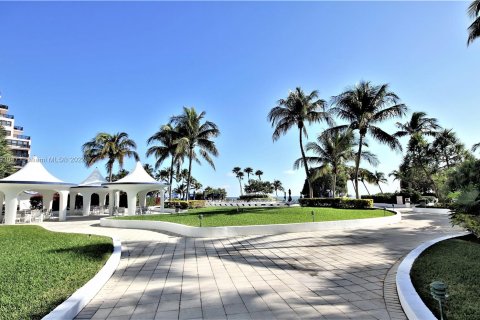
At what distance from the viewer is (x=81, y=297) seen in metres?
4.94

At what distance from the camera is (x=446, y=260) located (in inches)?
281

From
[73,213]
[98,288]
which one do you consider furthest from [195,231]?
[73,213]

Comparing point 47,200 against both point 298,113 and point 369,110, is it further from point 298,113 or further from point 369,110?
point 369,110

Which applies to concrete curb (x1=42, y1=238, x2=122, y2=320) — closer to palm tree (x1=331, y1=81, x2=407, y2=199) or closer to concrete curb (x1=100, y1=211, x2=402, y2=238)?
concrete curb (x1=100, y1=211, x2=402, y2=238)

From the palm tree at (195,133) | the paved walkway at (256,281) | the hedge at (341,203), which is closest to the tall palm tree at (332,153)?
the hedge at (341,203)

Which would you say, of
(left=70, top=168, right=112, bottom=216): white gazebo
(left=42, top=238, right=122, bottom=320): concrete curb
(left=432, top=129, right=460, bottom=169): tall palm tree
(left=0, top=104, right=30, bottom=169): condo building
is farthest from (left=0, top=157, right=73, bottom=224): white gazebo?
(left=0, top=104, right=30, bottom=169): condo building

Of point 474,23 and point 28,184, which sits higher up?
point 474,23

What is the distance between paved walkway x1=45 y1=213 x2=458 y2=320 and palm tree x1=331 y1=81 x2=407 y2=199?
48.6ft

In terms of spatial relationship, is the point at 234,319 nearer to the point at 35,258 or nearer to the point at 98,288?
the point at 98,288

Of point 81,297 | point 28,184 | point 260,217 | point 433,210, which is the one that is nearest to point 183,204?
point 28,184

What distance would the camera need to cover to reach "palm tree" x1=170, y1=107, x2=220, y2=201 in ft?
100

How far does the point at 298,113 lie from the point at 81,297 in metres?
22.3

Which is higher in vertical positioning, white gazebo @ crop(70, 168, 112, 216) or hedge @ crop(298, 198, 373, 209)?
white gazebo @ crop(70, 168, 112, 216)

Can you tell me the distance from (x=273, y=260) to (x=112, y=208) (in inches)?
902
